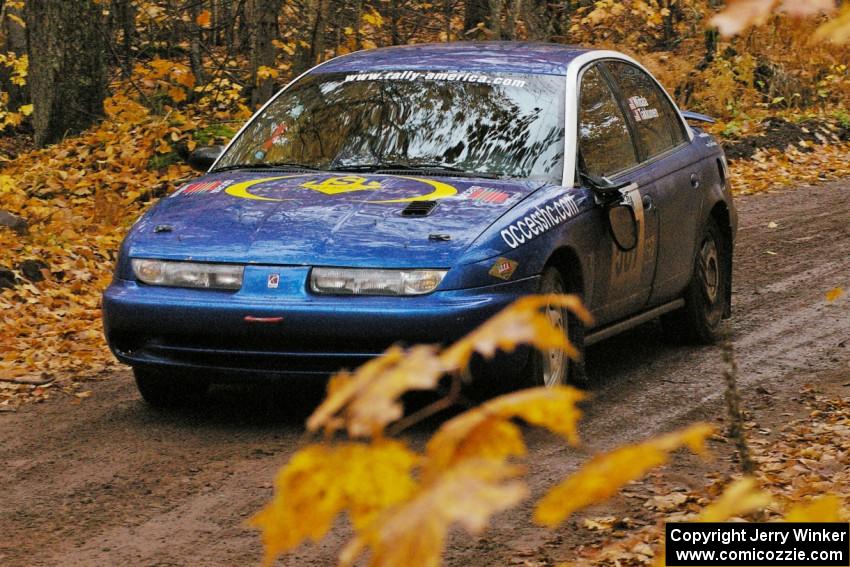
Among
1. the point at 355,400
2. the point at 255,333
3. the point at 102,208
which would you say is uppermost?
the point at 355,400

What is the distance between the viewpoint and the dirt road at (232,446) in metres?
4.54

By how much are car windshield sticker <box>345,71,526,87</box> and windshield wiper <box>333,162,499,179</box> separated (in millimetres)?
638

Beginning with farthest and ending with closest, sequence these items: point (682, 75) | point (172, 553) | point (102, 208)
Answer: point (682, 75) → point (102, 208) → point (172, 553)

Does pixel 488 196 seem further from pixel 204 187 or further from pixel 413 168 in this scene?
pixel 204 187

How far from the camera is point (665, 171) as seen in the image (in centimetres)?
752

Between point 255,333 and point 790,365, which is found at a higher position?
point 255,333

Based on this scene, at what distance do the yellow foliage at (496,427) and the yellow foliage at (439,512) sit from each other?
0.05m

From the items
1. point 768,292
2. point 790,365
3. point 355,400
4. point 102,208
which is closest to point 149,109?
point 102,208

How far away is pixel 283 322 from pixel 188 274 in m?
0.54

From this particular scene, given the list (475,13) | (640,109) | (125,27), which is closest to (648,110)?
(640,109)

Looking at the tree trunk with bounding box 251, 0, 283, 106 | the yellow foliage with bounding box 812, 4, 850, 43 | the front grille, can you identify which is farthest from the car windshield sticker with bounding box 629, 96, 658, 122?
the tree trunk with bounding box 251, 0, 283, 106

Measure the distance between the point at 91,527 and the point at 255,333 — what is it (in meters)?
1.27

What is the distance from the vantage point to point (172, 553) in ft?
14.6

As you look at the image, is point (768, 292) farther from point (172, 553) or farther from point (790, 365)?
point (172, 553)
